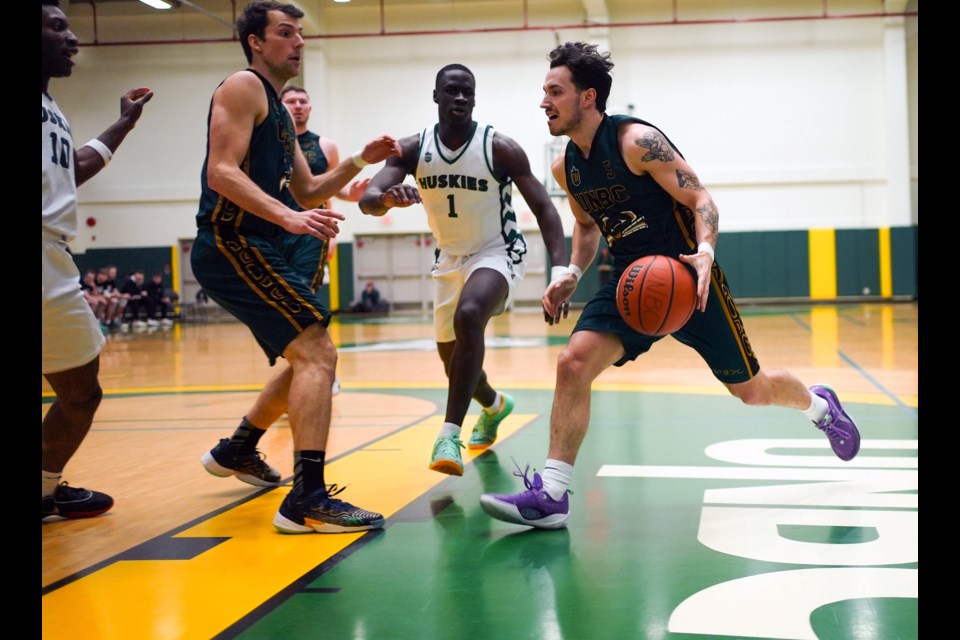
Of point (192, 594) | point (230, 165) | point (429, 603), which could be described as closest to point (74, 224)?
point (230, 165)

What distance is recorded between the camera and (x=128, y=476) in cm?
511

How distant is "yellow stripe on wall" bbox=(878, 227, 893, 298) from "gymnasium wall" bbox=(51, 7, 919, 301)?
93 mm

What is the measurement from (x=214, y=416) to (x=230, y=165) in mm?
3819

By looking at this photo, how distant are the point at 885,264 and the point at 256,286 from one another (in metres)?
21.8

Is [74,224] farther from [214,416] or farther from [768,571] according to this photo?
[214,416]

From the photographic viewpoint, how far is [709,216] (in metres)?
3.84

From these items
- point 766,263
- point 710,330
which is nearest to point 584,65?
point 710,330

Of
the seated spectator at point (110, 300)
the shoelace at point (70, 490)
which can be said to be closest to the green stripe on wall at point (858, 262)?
the seated spectator at point (110, 300)

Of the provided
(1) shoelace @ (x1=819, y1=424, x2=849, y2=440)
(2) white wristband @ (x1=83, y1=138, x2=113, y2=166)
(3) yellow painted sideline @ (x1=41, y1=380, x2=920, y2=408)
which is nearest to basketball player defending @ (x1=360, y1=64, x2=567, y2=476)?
(2) white wristband @ (x1=83, y1=138, x2=113, y2=166)

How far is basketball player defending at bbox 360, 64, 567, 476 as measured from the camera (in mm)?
5109

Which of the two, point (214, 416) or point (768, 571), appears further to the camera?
point (214, 416)

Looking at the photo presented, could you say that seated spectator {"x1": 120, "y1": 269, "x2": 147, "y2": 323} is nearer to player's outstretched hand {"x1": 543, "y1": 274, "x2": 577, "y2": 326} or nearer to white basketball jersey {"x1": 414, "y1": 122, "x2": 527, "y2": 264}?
white basketball jersey {"x1": 414, "y1": 122, "x2": 527, "y2": 264}

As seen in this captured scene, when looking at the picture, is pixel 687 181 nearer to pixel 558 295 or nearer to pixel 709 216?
pixel 709 216
